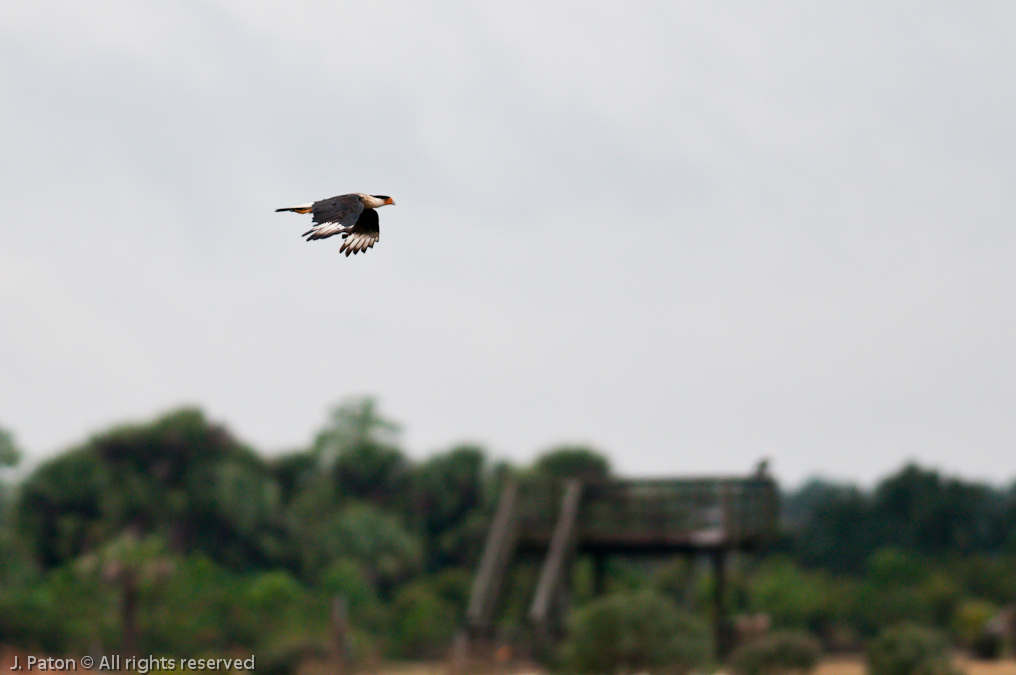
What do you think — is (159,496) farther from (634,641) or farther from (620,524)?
(634,641)

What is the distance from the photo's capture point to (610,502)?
25922 millimetres

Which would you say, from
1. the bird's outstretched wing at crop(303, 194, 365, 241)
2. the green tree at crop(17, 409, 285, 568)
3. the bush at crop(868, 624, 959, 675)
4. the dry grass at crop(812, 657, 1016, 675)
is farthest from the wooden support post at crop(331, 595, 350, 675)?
the bird's outstretched wing at crop(303, 194, 365, 241)

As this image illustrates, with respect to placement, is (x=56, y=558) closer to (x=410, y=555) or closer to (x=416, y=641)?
(x=410, y=555)

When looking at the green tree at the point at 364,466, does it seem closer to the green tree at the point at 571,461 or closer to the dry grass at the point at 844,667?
the green tree at the point at 571,461

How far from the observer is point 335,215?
31.6 ft

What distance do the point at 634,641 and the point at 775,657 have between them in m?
3.92

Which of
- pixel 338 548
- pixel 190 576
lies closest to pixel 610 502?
pixel 190 576

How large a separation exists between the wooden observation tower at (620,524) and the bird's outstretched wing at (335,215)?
14401 millimetres

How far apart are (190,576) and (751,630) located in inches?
771

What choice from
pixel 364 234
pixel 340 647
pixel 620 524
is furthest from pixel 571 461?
pixel 364 234

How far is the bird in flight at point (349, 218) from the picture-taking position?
9367 millimetres

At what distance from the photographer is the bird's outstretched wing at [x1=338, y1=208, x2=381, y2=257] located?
10047 millimetres

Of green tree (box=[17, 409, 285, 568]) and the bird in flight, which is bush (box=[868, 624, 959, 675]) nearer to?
the bird in flight

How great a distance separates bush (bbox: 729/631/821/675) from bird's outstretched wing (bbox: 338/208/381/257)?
15244mm
